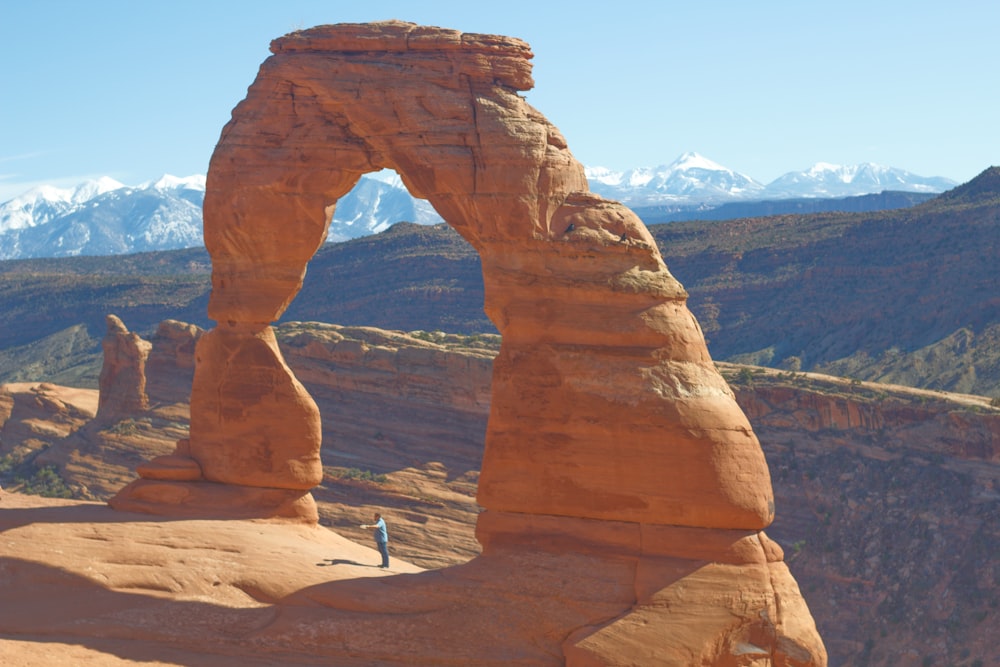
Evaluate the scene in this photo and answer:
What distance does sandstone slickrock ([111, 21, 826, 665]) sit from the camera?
2069 cm

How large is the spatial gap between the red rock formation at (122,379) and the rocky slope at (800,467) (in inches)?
23.1

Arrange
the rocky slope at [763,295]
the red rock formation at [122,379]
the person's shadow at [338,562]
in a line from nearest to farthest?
the person's shadow at [338,562]
the red rock formation at [122,379]
the rocky slope at [763,295]

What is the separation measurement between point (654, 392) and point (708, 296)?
197 ft

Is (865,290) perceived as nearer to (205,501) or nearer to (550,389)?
(205,501)

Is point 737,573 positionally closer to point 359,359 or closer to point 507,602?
point 507,602

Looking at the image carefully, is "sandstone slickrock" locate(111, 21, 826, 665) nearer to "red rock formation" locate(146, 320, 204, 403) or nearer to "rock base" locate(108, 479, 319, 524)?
"rock base" locate(108, 479, 319, 524)

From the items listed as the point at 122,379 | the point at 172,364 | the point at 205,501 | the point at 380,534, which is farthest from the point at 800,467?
the point at 205,501

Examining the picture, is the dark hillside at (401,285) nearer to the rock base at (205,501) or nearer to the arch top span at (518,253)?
the rock base at (205,501)

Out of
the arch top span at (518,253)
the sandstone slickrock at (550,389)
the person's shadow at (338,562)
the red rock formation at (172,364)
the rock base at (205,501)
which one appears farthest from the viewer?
the red rock formation at (172,364)

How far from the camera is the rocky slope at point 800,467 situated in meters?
40.0

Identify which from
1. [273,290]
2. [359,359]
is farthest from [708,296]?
[273,290]

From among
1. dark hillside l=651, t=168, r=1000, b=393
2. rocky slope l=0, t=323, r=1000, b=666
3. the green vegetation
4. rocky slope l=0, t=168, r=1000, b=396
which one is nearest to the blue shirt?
rocky slope l=0, t=323, r=1000, b=666

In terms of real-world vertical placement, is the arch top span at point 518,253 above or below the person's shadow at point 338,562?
above

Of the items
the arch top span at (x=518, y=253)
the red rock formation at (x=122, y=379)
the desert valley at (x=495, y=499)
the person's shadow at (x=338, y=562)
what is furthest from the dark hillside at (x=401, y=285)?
the person's shadow at (x=338, y=562)
